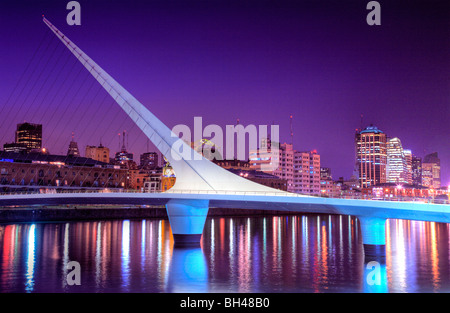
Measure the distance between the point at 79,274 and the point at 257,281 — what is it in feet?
31.7

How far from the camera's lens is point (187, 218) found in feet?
131

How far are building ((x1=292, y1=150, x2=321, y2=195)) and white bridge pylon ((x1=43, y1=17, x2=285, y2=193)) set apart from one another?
374 feet

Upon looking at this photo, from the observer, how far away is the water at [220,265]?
25500mm

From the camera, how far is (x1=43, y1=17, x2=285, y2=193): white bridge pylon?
127 ft

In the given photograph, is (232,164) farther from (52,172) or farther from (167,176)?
(167,176)

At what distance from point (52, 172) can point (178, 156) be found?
49.0 m

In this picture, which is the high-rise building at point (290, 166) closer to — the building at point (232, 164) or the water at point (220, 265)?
the building at point (232, 164)

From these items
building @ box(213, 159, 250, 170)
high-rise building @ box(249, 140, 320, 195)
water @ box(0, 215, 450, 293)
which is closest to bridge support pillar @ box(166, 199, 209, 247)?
water @ box(0, 215, 450, 293)

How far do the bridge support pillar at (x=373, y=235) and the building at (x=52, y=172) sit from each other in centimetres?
4817

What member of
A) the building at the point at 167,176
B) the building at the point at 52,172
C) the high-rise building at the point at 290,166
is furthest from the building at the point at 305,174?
the building at the point at 167,176

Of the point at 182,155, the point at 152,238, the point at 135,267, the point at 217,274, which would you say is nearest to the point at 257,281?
the point at 217,274

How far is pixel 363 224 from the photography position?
33125 millimetres

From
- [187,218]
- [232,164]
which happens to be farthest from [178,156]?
[232,164]
